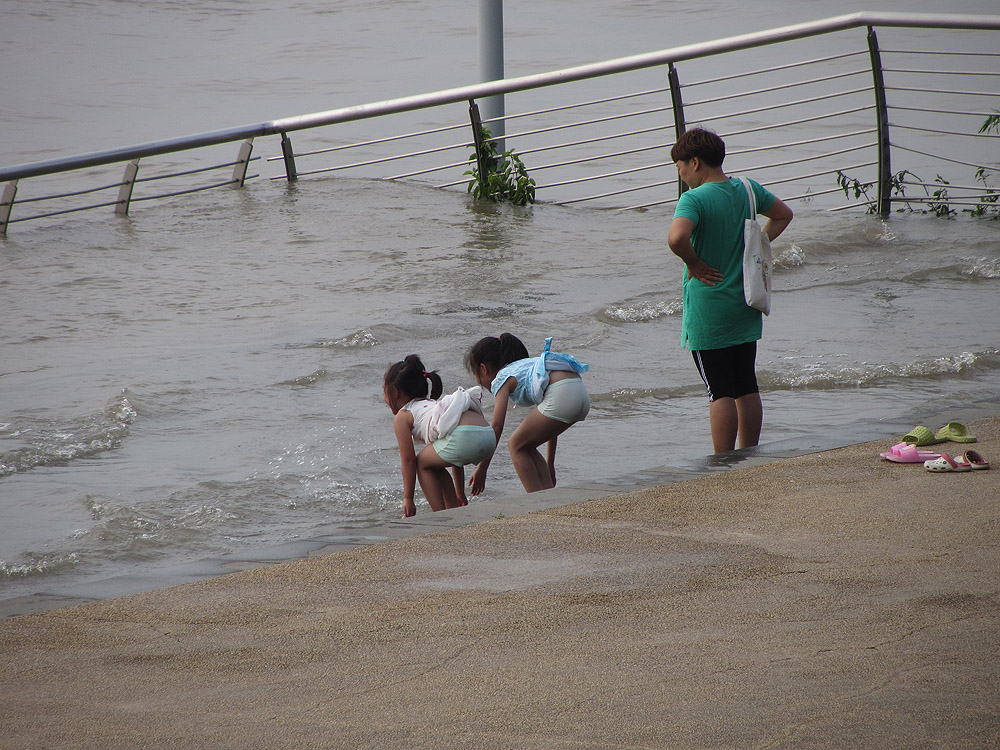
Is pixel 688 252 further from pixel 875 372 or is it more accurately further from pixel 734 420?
pixel 875 372

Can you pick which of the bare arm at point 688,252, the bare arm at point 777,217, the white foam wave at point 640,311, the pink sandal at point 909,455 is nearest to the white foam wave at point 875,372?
the white foam wave at point 640,311

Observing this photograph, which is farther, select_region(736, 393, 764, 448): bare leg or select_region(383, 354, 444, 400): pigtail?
select_region(383, 354, 444, 400): pigtail

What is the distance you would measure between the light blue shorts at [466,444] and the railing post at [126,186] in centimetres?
836

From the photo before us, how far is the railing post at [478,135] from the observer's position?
39.6 ft

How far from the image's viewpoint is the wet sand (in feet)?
8.23

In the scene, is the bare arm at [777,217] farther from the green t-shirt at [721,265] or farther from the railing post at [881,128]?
the railing post at [881,128]

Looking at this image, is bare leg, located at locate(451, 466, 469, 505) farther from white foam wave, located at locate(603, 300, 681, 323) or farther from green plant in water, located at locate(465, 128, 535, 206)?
green plant in water, located at locate(465, 128, 535, 206)

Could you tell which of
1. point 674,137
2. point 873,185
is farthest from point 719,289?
point 674,137

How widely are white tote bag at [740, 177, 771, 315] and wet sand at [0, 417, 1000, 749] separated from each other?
1.00 meters

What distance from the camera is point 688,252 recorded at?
4.80 metres

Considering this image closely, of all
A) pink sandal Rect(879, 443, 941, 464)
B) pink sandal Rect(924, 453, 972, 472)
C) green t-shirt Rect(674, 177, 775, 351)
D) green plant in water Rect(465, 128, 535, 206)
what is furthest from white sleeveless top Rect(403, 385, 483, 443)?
green plant in water Rect(465, 128, 535, 206)

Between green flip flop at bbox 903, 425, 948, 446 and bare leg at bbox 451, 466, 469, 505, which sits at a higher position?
green flip flop at bbox 903, 425, 948, 446

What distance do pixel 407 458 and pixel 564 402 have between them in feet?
2.38

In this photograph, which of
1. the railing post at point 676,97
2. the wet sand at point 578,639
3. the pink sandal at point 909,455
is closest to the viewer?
the wet sand at point 578,639
